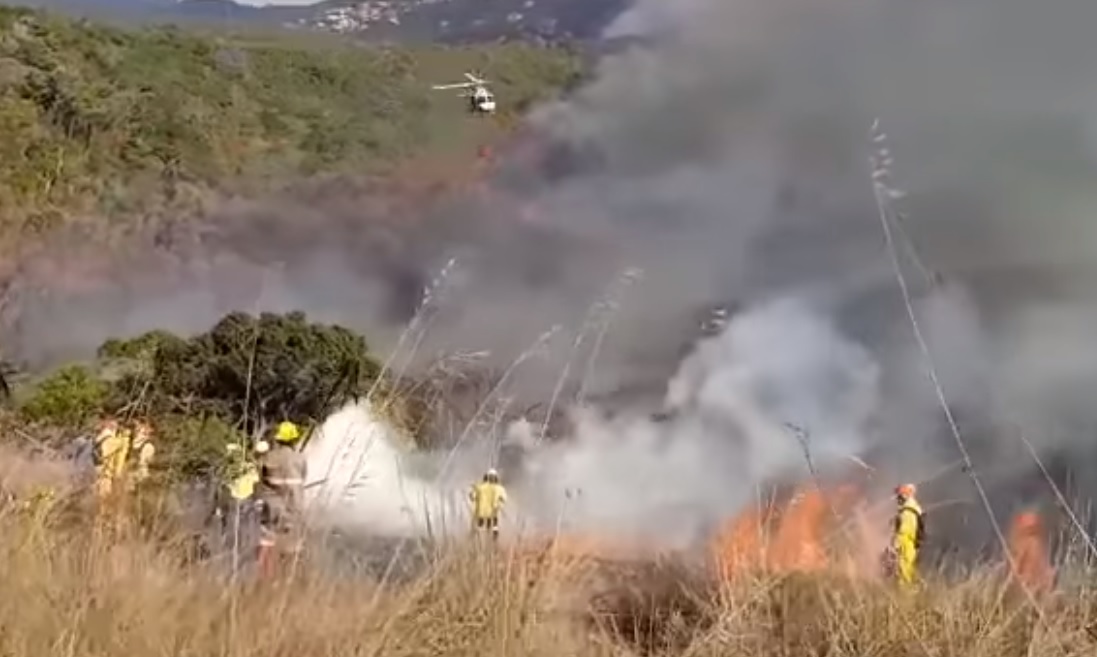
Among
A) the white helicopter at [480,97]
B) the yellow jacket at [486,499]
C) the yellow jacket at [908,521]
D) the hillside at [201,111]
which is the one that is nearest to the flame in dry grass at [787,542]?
the yellow jacket at [486,499]

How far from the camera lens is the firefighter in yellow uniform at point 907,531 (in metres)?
4.79

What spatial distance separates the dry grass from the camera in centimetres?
309

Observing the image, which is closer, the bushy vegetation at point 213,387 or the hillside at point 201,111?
the bushy vegetation at point 213,387

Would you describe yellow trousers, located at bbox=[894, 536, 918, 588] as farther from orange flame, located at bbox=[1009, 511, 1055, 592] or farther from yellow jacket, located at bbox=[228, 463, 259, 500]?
yellow jacket, located at bbox=[228, 463, 259, 500]

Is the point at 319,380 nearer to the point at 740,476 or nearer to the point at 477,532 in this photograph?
the point at 477,532

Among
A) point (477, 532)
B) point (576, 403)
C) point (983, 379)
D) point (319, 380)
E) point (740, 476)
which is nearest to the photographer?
point (477, 532)

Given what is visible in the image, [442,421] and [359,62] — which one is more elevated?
[359,62]

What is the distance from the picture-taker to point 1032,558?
471cm

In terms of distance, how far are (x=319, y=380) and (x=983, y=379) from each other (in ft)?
46.4

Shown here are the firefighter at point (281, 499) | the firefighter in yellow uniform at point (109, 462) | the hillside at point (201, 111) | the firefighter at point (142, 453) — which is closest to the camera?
the firefighter at point (281, 499)

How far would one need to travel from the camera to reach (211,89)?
42000 mm

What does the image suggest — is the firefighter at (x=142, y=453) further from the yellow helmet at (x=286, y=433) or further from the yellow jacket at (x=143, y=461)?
the yellow helmet at (x=286, y=433)

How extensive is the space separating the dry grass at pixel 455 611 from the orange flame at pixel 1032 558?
0.06 metres

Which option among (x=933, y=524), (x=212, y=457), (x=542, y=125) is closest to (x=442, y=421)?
(x=212, y=457)
